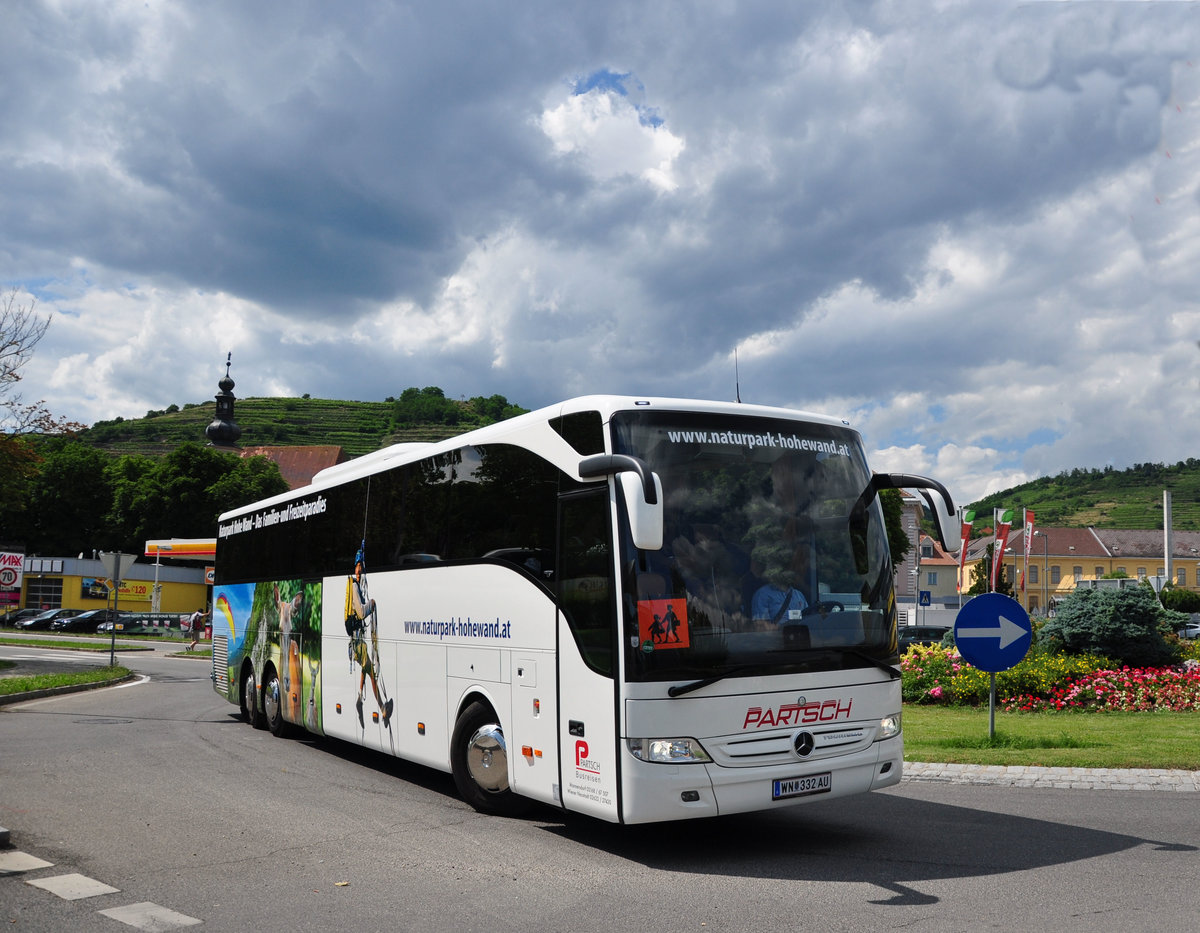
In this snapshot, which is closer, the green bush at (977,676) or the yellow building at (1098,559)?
the green bush at (977,676)

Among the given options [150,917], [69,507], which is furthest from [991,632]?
[69,507]

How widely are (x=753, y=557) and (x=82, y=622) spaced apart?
5780 cm

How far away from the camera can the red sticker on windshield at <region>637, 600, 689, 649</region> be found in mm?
6902

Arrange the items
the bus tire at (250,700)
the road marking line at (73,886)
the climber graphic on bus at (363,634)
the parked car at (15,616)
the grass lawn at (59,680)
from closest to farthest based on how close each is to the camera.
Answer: the road marking line at (73,886)
the climber graphic on bus at (363,634)
the bus tire at (250,700)
the grass lawn at (59,680)
the parked car at (15,616)

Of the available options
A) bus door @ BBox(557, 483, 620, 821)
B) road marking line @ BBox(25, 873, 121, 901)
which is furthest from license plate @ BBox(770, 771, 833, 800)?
road marking line @ BBox(25, 873, 121, 901)

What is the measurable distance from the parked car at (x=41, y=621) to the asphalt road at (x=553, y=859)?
51422mm

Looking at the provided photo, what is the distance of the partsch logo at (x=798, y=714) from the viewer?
7.16 metres

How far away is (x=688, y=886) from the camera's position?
6.55m

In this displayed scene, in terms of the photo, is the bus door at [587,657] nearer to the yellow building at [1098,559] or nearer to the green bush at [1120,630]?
the green bush at [1120,630]

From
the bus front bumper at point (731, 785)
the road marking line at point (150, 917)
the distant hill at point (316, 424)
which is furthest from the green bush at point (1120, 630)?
the distant hill at point (316, 424)

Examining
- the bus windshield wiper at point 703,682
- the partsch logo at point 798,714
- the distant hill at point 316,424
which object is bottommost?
the partsch logo at point 798,714

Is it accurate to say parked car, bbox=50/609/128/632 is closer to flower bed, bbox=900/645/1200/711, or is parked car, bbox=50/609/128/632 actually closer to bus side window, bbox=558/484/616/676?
flower bed, bbox=900/645/1200/711

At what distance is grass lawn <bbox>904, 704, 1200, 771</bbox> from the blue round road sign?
4.00 ft

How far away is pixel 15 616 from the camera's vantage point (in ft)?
194
